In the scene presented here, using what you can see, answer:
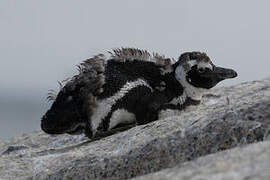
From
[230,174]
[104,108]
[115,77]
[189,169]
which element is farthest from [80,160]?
[230,174]

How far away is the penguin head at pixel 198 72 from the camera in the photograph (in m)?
7.65

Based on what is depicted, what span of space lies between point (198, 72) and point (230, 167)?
Result: 15.2 feet

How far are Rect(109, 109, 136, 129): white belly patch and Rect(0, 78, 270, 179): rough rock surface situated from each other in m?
0.35

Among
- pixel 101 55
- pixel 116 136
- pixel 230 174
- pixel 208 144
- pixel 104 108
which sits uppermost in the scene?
pixel 101 55

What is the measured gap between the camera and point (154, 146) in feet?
18.0

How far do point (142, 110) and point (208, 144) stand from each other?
91.4 inches

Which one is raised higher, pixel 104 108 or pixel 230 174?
pixel 104 108

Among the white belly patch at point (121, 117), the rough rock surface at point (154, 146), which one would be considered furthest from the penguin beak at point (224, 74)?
the white belly patch at point (121, 117)

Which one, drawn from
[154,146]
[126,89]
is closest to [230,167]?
[154,146]

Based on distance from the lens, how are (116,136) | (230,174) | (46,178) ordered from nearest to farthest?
1. (230,174)
2. (46,178)
3. (116,136)

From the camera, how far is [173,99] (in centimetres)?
760

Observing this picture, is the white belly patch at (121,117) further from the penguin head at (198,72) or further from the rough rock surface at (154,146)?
the penguin head at (198,72)

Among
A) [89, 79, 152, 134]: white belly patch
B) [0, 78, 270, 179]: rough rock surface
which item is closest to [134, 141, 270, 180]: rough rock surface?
[0, 78, 270, 179]: rough rock surface

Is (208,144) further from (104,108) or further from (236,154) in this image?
(104,108)
